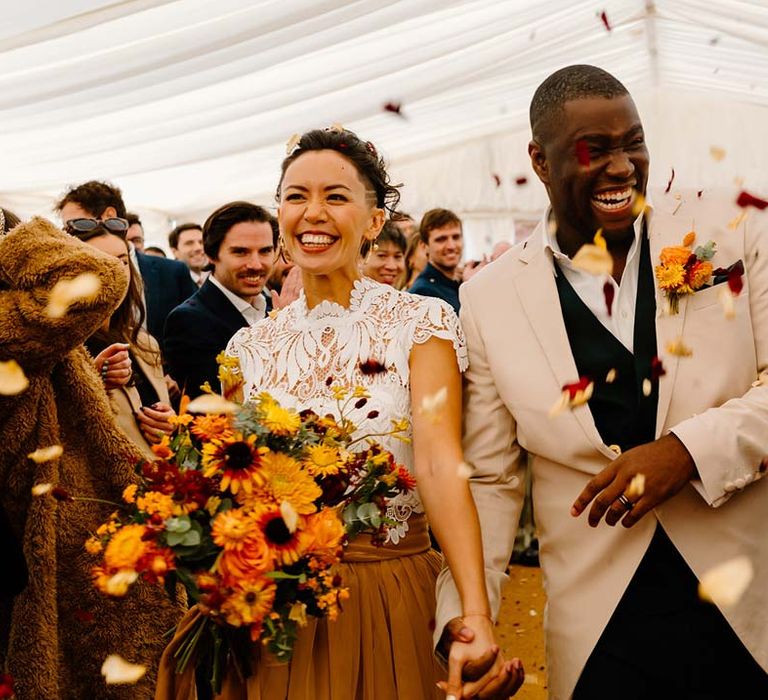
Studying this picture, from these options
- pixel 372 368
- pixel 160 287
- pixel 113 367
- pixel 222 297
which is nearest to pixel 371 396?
pixel 372 368

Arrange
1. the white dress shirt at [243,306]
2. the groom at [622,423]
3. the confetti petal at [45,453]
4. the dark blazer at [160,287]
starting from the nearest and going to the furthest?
the groom at [622,423] → the confetti petal at [45,453] → the white dress shirt at [243,306] → the dark blazer at [160,287]

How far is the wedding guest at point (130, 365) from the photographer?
283cm

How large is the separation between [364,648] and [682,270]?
106cm

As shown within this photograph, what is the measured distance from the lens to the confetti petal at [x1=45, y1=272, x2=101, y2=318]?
2.28 meters

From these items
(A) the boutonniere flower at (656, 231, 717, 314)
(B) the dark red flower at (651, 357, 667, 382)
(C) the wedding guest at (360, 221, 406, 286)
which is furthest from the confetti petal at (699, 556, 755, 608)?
(C) the wedding guest at (360, 221, 406, 286)

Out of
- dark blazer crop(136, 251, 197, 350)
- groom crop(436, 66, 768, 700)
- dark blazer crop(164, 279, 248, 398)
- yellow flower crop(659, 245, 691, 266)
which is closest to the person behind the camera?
groom crop(436, 66, 768, 700)

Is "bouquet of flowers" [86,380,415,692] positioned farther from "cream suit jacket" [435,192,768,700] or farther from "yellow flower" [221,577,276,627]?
"cream suit jacket" [435,192,768,700]

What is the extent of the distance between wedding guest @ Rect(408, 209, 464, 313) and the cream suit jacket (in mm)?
3065

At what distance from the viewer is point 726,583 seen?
1.96 meters

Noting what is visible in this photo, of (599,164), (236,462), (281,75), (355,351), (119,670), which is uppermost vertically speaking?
(281,75)

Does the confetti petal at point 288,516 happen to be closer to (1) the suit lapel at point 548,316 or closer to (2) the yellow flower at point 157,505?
(2) the yellow flower at point 157,505

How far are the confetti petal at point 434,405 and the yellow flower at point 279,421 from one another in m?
0.41

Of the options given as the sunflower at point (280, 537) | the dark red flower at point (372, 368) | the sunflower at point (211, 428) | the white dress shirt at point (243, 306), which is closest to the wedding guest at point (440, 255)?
the white dress shirt at point (243, 306)

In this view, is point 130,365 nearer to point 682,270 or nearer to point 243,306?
point 243,306
